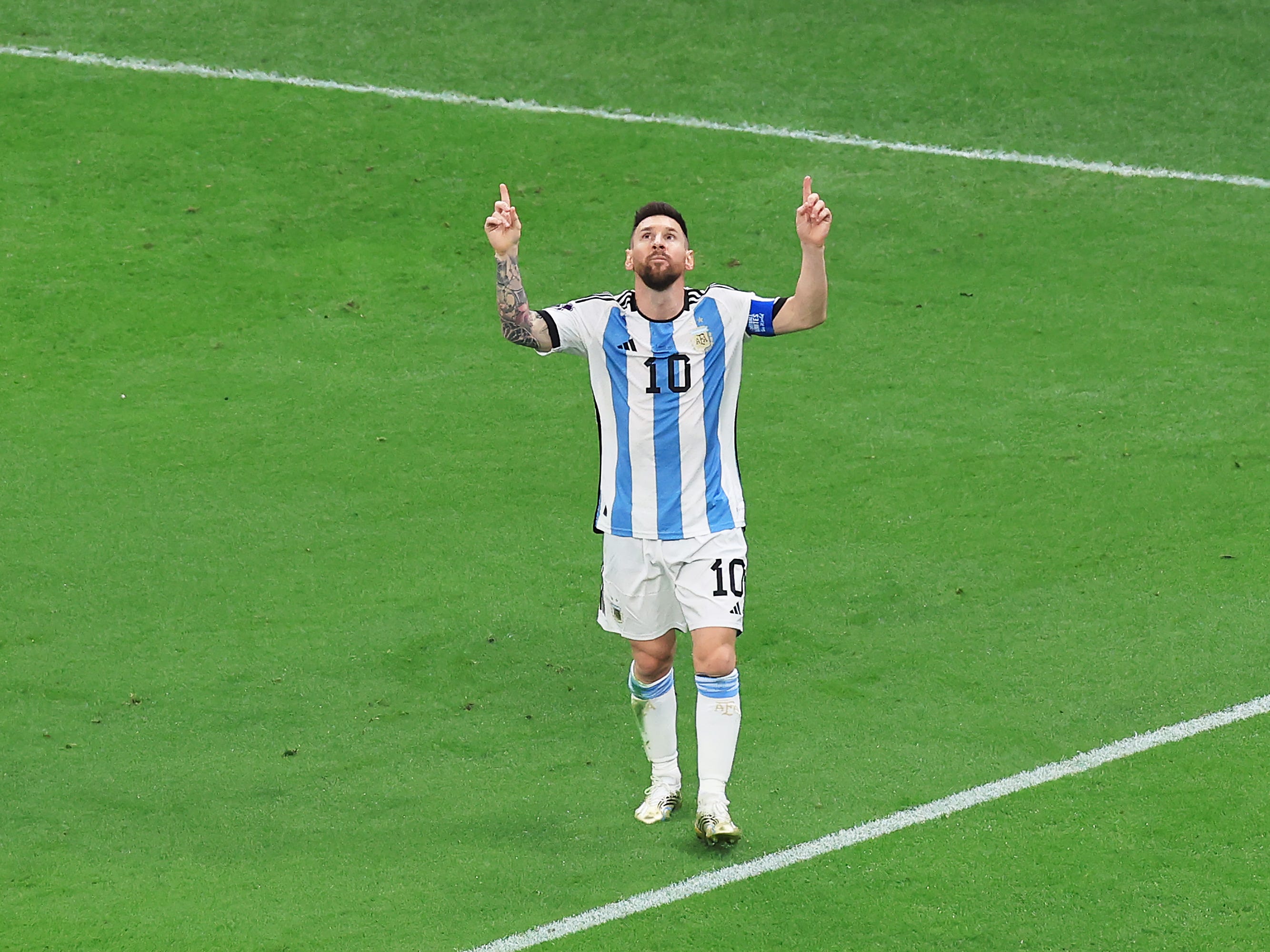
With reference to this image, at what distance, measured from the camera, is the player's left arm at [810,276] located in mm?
6113

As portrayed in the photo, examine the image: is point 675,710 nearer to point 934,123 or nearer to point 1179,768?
point 1179,768

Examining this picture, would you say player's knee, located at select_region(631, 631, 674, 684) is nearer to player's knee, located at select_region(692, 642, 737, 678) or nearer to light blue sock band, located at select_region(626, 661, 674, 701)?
light blue sock band, located at select_region(626, 661, 674, 701)

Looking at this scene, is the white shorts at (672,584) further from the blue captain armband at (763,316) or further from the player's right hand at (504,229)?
the player's right hand at (504,229)

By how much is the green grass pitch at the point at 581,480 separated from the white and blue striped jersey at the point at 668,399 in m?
1.29

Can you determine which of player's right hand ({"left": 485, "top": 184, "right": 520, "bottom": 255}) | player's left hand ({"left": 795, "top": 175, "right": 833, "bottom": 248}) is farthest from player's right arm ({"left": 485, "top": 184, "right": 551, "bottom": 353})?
player's left hand ({"left": 795, "top": 175, "right": 833, "bottom": 248})

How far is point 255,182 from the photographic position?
40.6 feet

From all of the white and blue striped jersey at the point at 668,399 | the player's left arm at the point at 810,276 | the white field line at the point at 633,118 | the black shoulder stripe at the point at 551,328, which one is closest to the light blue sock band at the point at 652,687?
the white and blue striped jersey at the point at 668,399

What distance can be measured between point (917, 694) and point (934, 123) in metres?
7.06

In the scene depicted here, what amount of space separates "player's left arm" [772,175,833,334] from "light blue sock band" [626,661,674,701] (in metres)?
1.50

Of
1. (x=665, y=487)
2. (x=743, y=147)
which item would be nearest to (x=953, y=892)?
(x=665, y=487)

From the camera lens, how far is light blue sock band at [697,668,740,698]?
632 centimetres

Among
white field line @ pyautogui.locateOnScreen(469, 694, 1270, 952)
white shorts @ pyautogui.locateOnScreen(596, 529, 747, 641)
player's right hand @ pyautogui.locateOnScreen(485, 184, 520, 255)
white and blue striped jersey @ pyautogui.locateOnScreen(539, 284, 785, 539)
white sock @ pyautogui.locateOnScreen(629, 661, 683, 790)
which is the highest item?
player's right hand @ pyautogui.locateOnScreen(485, 184, 520, 255)

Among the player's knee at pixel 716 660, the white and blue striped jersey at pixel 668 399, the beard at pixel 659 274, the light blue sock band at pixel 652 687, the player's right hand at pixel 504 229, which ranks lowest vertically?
the light blue sock band at pixel 652 687

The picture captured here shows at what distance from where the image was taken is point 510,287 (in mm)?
6285
